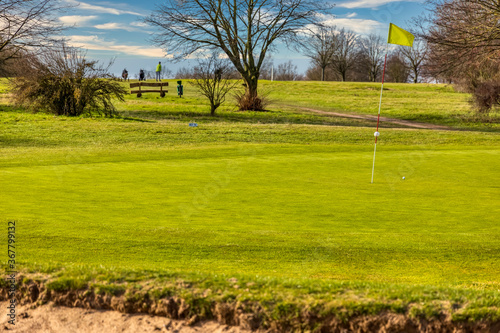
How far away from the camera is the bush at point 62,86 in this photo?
88.2ft

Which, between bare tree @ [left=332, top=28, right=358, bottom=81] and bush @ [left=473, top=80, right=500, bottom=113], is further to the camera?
bare tree @ [left=332, top=28, right=358, bottom=81]

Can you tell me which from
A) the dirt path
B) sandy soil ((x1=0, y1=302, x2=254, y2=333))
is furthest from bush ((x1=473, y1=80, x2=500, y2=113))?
sandy soil ((x1=0, y1=302, x2=254, y2=333))

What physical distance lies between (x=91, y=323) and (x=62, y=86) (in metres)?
26.1

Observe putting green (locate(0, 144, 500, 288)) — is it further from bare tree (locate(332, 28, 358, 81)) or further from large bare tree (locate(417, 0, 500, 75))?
bare tree (locate(332, 28, 358, 81))

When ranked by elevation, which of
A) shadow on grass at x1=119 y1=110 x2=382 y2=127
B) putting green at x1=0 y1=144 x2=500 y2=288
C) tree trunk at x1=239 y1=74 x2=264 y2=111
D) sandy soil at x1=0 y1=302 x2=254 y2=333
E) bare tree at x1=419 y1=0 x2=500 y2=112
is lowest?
sandy soil at x1=0 y1=302 x2=254 y2=333

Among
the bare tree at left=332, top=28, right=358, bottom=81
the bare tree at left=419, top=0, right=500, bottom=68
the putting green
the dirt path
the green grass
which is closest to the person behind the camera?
the green grass

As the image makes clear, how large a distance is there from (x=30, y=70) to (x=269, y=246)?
2525cm

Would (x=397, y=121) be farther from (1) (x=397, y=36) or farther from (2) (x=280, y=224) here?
(2) (x=280, y=224)

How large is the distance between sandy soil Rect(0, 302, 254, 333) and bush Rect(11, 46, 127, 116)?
2426 centimetres

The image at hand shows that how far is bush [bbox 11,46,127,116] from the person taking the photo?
26.9 meters

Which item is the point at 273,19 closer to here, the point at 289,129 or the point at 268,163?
the point at 289,129

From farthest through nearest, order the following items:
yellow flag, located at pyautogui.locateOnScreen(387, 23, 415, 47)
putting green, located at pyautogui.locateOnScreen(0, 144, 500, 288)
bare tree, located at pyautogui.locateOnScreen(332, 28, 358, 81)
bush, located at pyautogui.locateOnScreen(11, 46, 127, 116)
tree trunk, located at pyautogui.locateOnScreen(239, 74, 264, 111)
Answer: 1. bare tree, located at pyautogui.locateOnScreen(332, 28, 358, 81)
2. tree trunk, located at pyautogui.locateOnScreen(239, 74, 264, 111)
3. bush, located at pyautogui.locateOnScreen(11, 46, 127, 116)
4. yellow flag, located at pyautogui.locateOnScreen(387, 23, 415, 47)
5. putting green, located at pyautogui.locateOnScreen(0, 144, 500, 288)

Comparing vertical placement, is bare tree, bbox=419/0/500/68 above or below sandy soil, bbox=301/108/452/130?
above

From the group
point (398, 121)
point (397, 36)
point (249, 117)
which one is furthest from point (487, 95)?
point (397, 36)
